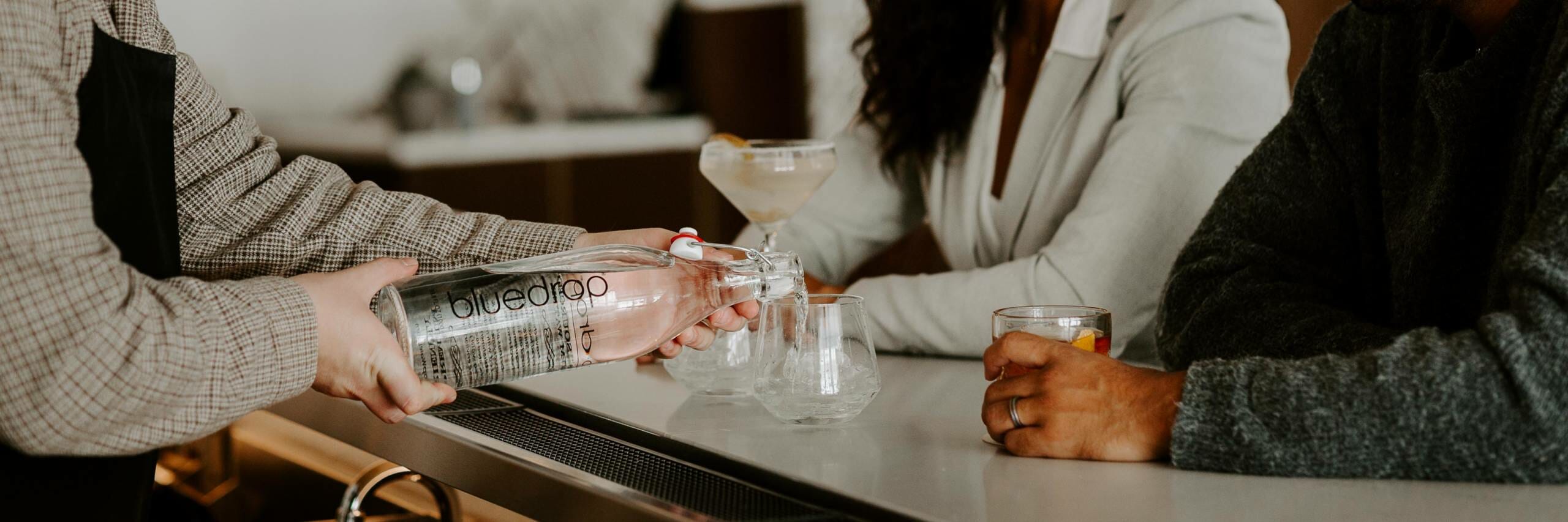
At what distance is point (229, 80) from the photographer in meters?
4.57

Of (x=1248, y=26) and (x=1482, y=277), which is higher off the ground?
(x=1248, y=26)

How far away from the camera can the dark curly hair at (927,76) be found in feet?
5.84

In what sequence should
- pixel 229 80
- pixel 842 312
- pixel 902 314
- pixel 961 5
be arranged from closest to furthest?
pixel 842 312 → pixel 902 314 → pixel 961 5 → pixel 229 80

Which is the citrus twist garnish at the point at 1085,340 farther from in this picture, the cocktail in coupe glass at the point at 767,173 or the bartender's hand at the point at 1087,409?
the cocktail in coupe glass at the point at 767,173

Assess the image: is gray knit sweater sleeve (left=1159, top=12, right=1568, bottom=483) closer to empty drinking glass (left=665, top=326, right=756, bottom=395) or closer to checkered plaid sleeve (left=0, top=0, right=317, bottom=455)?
empty drinking glass (left=665, top=326, right=756, bottom=395)

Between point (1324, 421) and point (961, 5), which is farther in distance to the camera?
→ point (961, 5)

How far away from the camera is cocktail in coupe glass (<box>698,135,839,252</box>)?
4.61ft

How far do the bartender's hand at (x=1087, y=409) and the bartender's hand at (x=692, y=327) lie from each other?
10.0 inches

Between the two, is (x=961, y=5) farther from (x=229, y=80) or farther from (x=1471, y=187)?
(x=229, y=80)

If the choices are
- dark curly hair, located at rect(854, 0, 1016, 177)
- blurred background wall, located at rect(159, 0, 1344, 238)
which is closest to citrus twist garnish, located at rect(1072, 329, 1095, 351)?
dark curly hair, located at rect(854, 0, 1016, 177)

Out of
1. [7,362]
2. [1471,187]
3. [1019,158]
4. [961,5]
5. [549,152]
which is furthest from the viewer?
[549,152]

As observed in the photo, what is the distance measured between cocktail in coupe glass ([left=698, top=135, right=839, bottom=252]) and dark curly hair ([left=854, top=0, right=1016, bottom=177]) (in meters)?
0.34

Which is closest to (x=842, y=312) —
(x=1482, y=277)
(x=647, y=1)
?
(x=1482, y=277)

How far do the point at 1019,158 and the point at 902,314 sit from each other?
0.36 m
